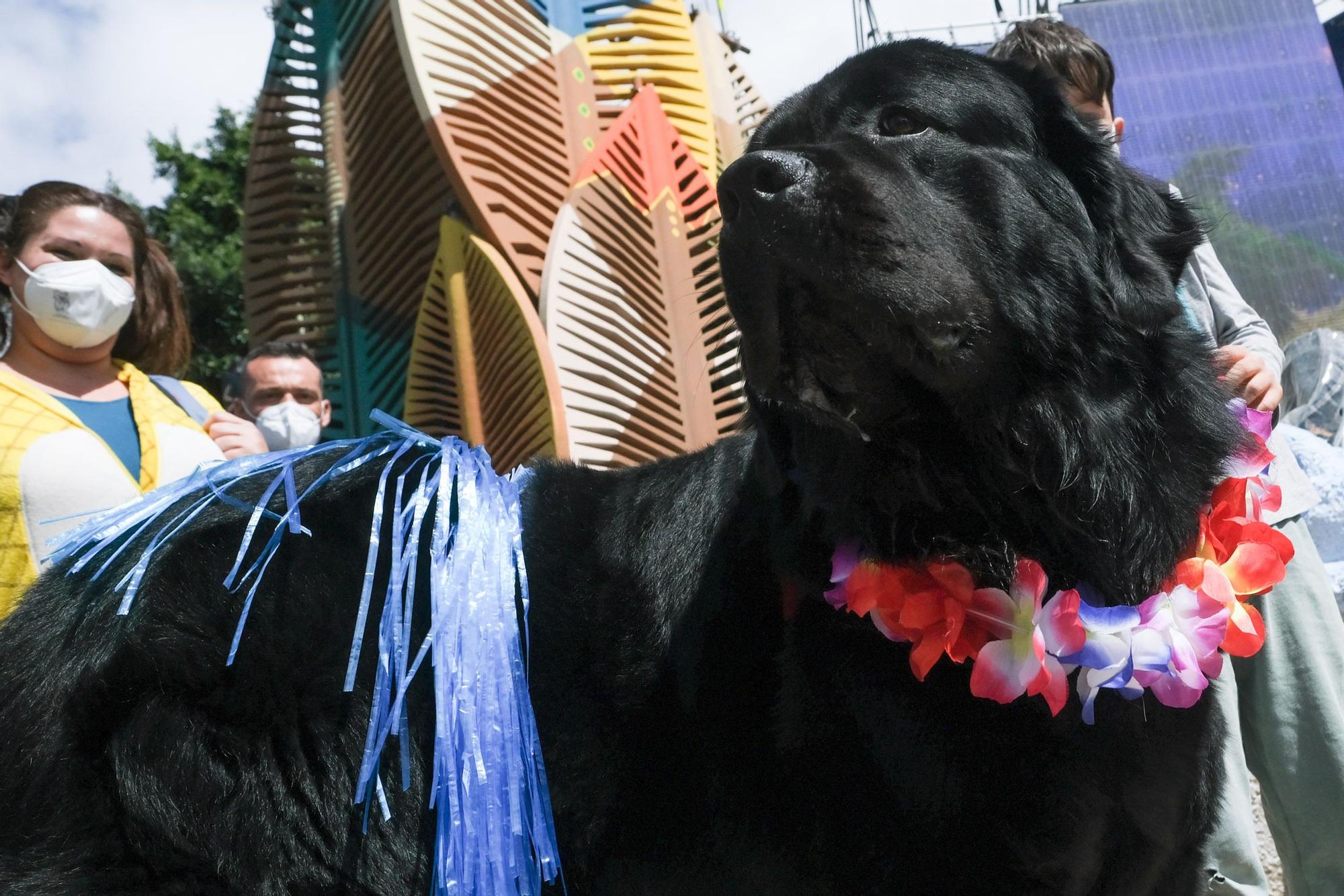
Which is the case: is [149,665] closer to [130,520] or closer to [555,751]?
[130,520]

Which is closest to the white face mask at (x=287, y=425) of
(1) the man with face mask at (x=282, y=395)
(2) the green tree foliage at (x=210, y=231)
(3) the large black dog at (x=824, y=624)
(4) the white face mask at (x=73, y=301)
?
(1) the man with face mask at (x=282, y=395)

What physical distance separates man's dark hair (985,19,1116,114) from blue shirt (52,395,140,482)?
2325mm

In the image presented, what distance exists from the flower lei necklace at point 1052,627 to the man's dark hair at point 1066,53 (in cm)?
118

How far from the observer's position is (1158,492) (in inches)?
65.4

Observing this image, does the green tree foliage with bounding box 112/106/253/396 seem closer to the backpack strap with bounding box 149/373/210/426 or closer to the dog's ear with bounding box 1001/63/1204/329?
the backpack strap with bounding box 149/373/210/426

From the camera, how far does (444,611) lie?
1688 mm

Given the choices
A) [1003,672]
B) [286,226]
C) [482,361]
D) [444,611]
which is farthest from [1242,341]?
[286,226]

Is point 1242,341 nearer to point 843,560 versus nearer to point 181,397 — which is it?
point 843,560

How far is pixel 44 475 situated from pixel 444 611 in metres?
1.18

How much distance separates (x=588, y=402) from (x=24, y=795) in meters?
2.68

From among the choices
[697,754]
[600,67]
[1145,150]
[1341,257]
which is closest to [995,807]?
[697,754]

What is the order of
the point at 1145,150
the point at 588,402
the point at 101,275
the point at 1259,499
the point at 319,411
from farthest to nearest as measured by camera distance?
1. the point at 1145,150
2. the point at 319,411
3. the point at 588,402
4. the point at 101,275
5. the point at 1259,499

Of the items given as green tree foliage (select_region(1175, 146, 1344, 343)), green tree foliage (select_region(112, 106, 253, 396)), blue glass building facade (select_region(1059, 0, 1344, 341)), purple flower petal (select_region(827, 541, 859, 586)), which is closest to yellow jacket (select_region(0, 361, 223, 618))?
purple flower petal (select_region(827, 541, 859, 586))

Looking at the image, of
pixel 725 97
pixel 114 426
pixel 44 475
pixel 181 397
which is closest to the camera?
pixel 44 475
